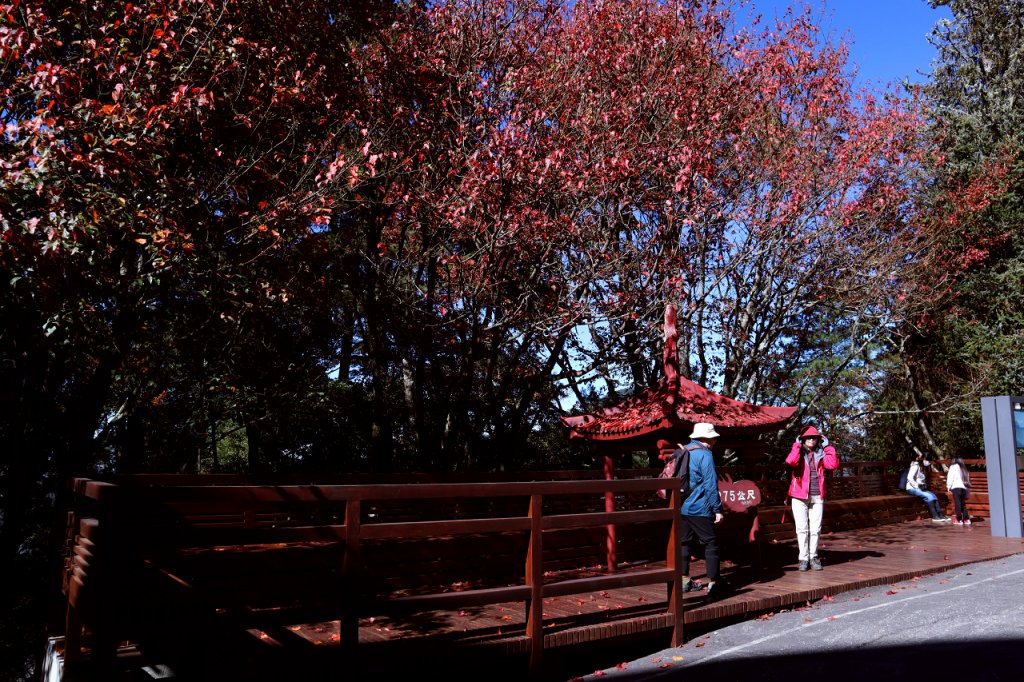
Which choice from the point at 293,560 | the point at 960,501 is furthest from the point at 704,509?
the point at 960,501

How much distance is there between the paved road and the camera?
20.3 feet

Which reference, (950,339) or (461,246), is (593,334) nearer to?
(461,246)

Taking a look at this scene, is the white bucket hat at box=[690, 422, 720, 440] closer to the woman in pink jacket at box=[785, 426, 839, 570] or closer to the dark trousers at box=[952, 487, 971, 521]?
the woman in pink jacket at box=[785, 426, 839, 570]

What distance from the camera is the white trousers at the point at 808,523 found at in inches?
432

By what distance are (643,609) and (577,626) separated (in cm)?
107

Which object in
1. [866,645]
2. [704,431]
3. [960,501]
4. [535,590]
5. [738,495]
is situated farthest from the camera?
[960,501]

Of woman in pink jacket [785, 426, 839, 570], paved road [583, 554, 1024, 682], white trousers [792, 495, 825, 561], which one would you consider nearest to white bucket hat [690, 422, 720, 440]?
paved road [583, 554, 1024, 682]

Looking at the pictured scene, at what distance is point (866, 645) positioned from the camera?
22.9 ft

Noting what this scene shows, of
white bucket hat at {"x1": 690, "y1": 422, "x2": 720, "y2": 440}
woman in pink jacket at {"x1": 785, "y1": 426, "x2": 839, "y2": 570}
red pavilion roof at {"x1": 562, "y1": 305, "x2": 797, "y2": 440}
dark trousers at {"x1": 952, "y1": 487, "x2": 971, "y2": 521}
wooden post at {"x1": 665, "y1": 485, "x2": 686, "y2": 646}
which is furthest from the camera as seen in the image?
dark trousers at {"x1": 952, "y1": 487, "x2": 971, "y2": 521}

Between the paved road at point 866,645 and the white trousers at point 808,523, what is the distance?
157 cm

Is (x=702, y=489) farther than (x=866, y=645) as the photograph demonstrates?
Yes

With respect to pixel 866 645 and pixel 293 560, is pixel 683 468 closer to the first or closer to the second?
pixel 866 645

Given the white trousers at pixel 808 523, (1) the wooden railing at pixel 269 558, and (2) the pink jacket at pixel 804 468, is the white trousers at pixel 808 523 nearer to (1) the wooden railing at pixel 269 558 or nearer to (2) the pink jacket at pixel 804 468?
(2) the pink jacket at pixel 804 468

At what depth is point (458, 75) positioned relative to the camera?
1317cm
